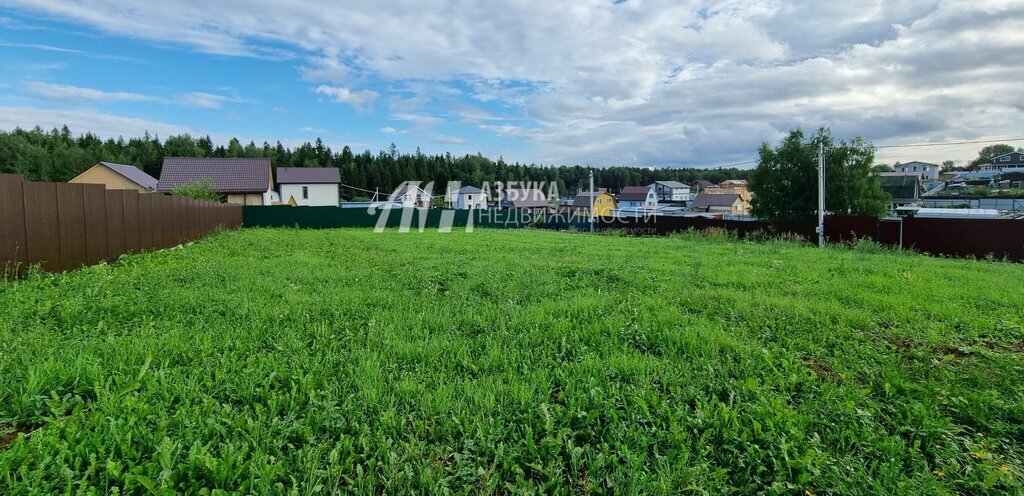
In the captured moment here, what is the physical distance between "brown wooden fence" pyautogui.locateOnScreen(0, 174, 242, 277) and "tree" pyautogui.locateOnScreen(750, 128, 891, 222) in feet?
83.6

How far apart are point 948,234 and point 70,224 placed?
63.8 ft

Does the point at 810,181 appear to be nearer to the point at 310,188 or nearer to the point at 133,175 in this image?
the point at 310,188

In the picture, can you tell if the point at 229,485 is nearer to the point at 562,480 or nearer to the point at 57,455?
the point at 57,455

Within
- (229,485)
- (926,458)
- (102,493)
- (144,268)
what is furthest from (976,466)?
(144,268)

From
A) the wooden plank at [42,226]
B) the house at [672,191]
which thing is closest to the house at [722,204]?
the house at [672,191]

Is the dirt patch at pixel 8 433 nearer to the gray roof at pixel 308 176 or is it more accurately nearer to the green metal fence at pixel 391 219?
the green metal fence at pixel 391 219

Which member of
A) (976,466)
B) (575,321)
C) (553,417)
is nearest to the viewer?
(976,466)

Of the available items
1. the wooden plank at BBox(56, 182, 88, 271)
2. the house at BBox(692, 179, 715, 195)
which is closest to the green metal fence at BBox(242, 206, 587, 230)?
the wooden plank at BBox(56, 182, 88, 271)

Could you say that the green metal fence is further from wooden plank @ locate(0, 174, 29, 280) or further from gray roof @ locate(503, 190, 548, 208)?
gray roof @ locate(503, 190, 548, 208)

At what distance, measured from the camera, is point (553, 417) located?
2.19 meters

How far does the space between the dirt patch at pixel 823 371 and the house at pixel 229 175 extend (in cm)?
3373

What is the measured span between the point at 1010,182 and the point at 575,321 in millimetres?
70477

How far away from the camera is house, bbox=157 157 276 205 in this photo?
29938 millimetres

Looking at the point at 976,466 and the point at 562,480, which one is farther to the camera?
the point at 976,466
